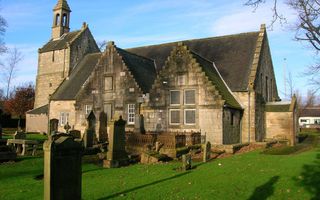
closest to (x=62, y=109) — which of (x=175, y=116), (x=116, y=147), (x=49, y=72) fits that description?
(x=49, y=72)

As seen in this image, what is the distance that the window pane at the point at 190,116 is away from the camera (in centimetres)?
2666

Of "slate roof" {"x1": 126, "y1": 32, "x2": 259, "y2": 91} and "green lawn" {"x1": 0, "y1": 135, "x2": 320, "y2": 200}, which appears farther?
"slate roof" {"x1": 126, "y1": 32, "x2": 259, "y2": 91}

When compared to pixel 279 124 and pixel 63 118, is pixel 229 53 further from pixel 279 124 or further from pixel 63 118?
pixel 63 118

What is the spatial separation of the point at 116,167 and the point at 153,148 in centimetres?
472

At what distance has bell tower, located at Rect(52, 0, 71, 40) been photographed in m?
51.0

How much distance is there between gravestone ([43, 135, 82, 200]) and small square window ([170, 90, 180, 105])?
19459 mm

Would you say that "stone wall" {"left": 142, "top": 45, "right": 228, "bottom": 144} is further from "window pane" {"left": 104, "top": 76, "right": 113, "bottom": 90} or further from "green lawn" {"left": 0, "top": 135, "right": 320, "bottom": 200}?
"green lawn" {"left": 0, "top": 135, "right": 320, "bottom": 200}

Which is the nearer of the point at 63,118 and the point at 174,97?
the point at 174,97

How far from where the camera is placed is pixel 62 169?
8.12 m

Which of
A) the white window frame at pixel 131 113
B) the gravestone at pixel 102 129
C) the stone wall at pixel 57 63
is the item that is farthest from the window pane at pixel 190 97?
the stone wall at pixel 57 63

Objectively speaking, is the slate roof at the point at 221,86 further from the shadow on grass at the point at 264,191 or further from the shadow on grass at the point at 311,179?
the shadow on grass at the point at 264,191

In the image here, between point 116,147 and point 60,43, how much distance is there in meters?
34.5

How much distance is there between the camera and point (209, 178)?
12.4m

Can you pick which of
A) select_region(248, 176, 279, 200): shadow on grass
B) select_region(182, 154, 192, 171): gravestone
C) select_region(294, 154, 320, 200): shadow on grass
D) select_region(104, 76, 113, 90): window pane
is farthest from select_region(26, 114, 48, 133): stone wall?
select_region(248, 176, 279, 200): shadow on grass
